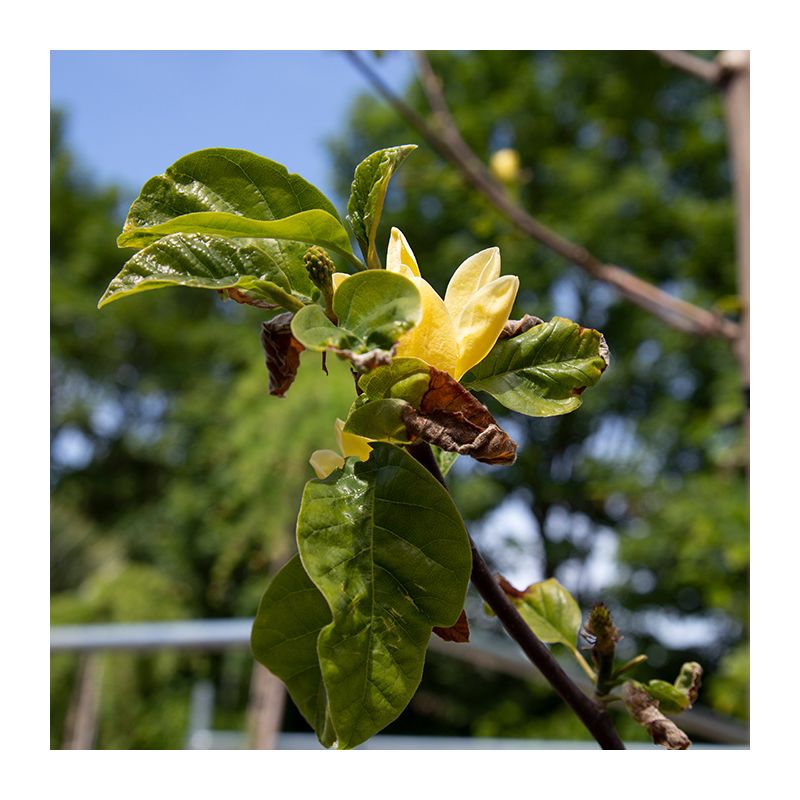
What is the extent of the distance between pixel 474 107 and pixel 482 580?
693cm

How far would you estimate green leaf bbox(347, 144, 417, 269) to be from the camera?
26cm

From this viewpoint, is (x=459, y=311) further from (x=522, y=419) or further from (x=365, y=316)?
(x=522, y=419)

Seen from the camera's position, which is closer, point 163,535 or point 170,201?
point 170,201

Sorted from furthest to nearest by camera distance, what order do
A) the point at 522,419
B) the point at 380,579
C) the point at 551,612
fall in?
the point at 522,419, the point at 551,612, the point at 380,579

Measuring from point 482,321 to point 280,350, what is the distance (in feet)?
0.20

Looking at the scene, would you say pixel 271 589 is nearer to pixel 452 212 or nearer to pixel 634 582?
pixel 634 582

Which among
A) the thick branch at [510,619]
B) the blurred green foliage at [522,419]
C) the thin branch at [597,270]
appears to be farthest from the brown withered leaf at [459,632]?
the blurred green foliage at [522,419]

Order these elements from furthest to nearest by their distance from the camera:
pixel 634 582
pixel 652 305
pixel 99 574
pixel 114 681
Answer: pixel 99 574 < pixel 634 582 < pixel 114 681 < pixel 652 305

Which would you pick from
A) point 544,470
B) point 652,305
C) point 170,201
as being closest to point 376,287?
point 170,201

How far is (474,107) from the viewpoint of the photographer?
6.77 meters

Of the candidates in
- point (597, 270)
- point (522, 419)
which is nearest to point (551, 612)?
point (597, 270)

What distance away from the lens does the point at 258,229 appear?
9.5 inches

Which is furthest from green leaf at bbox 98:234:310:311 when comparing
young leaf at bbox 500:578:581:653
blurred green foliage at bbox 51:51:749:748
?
blurred green foliage at bbox 51:51:749:748

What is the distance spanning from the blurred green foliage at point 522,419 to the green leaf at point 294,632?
A: 355 cm
